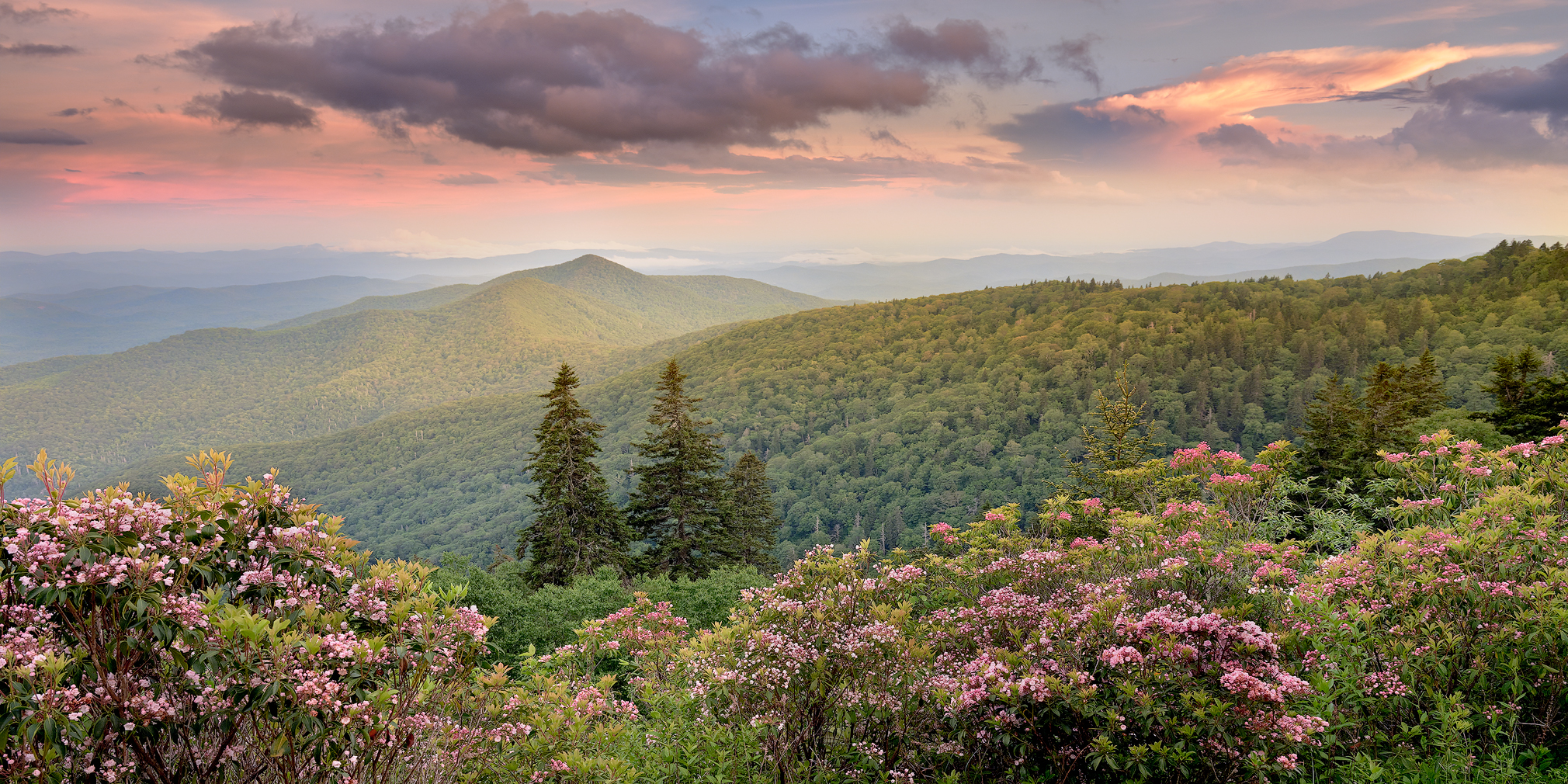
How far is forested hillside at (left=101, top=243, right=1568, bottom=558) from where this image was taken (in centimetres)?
9781

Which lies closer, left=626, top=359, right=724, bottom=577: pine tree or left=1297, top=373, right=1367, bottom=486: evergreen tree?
left=1297, top=373, right=1367, bottom=486: evergreen tree

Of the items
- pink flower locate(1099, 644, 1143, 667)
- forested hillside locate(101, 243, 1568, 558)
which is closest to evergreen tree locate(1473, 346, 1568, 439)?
pink flower locate(1099, 644, 1143, 667)

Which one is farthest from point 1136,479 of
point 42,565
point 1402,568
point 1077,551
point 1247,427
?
point 1247,427

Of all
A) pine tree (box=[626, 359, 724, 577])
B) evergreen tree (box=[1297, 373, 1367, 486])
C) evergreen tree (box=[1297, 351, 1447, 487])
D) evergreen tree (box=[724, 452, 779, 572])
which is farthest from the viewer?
evergreen tree (box=[724, 452, 779, 572])

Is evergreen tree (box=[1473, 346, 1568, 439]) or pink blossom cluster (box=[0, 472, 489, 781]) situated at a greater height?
pink blossom cluster (box=[0, 472, 489, 781])

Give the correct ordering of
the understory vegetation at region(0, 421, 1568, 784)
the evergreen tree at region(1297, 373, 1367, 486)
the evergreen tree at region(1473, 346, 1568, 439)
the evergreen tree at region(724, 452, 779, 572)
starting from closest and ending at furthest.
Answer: the understory vegetation at region(0, 421, 1568, 784) → the evergreen tree at region(1473, 346, 1568, 439) → the evergreen tree at region(1297, 373, 1367, 486) → the evergreen tree at region(724, 452, 779, 572)

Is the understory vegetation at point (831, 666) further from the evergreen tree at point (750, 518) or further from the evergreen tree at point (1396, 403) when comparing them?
the evergreen tree at point (750, 518)

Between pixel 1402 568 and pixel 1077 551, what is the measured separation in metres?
2.90

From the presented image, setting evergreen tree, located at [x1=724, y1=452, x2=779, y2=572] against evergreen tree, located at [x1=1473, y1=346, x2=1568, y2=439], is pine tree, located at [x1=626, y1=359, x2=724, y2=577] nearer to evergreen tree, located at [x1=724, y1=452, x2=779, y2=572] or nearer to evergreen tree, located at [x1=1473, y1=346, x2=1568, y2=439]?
evergreen tree, located at [x1=724, y1=452, x2=779, y2=572]

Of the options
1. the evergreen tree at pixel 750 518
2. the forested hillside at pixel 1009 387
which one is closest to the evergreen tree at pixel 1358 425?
the evergreen tree at pixel 750 518

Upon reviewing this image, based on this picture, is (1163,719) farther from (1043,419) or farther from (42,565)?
(1043,419)

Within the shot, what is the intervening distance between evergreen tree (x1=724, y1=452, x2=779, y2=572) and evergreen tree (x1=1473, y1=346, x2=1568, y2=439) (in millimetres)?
26737

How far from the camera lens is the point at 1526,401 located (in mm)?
23031

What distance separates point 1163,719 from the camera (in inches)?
179
